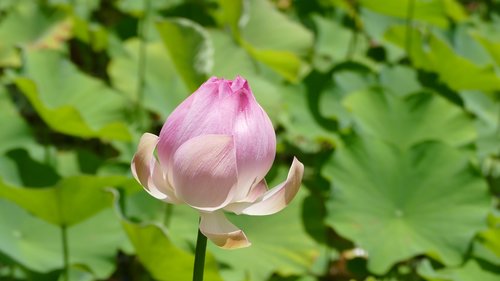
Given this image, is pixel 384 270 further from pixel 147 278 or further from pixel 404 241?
pixel 147 278

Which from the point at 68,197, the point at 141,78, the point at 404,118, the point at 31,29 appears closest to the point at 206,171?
the point at 68,197

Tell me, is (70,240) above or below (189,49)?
below

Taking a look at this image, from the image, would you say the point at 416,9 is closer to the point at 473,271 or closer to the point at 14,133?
the point at 473,271

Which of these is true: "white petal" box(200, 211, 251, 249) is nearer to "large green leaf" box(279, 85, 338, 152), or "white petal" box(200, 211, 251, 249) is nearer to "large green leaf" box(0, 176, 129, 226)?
"large green leaf" box(0, 176, 129, 226)

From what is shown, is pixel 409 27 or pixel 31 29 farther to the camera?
pixel 31 29

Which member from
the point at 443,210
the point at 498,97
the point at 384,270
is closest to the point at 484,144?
the point at 498,97

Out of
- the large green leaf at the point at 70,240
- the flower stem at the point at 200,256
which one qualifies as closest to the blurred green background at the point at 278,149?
the large green leaf at the point at 70,240
